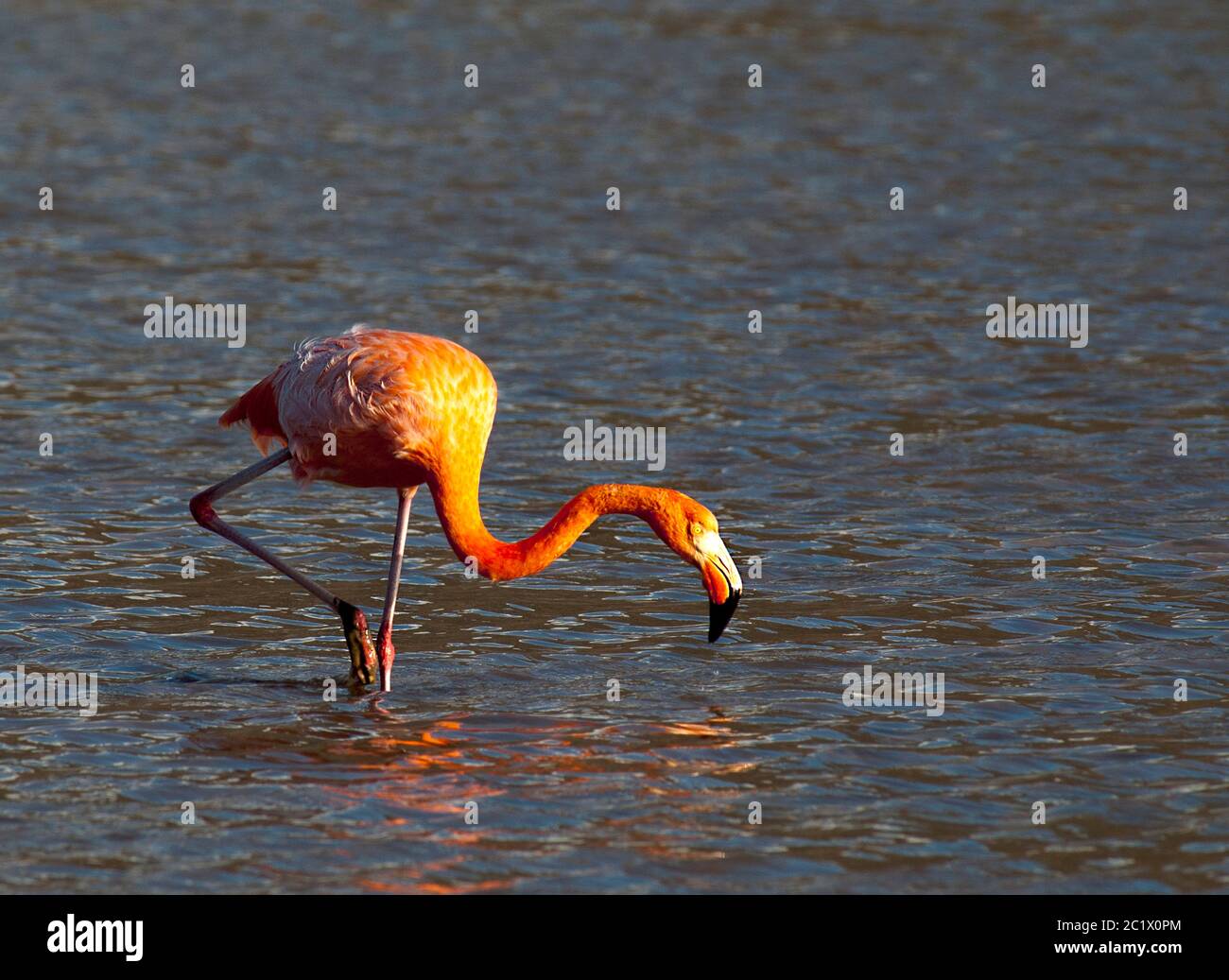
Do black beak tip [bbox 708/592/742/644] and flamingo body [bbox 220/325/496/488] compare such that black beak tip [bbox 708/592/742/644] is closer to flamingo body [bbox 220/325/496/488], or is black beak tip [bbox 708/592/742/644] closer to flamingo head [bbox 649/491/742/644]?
flamingo head [bbox 649/491/742/644]

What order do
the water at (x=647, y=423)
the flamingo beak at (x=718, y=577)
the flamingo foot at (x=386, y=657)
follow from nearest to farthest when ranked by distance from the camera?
the water at (x=647, y=423) → the flamingo beak at (x=718, y=577) → the flamingo foot at (x=386, y=657)

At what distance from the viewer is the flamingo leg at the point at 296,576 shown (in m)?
9.18

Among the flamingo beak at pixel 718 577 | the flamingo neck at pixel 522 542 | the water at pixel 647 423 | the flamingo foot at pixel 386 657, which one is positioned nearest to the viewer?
the water at pixel 647 423

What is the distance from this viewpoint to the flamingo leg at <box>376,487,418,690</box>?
358 inches

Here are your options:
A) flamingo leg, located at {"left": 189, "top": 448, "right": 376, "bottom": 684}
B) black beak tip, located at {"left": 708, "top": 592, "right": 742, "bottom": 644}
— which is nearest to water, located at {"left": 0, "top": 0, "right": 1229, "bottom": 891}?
flamingo leg, located at {"left": 189, "top": 448, "right": 376, "bottom": 684}

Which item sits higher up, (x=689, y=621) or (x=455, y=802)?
(x=689, y=621)

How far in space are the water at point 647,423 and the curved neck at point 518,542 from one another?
0.57 m

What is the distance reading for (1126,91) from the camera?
74.2ft

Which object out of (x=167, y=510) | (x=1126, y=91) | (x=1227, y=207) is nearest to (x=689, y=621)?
(x=167, y=510)

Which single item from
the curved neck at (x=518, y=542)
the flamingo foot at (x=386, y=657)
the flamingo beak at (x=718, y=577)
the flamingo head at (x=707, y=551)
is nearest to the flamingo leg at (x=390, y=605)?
the flamingo foot at (x=386, y=657)

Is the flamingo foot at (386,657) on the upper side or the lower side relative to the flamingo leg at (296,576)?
lower

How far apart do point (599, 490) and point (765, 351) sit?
635cm

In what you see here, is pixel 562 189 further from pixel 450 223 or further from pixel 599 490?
pixel 599 490

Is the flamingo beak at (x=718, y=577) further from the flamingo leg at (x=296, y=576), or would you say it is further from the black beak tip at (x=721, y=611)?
the flamingo leg at (x=296, y=576)
